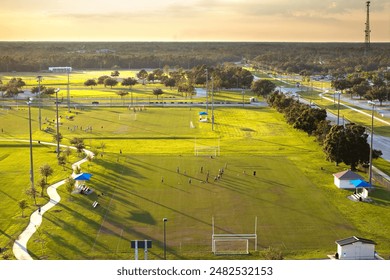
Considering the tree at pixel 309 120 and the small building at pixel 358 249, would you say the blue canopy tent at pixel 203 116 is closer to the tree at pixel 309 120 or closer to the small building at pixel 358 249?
the tree at pixel 309 120

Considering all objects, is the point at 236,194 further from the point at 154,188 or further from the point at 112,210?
the point at 112,210

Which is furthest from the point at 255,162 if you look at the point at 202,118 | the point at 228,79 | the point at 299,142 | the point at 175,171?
the point at 228,79

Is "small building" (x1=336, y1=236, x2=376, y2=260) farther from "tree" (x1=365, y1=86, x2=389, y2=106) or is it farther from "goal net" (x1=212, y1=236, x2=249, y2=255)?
"tree" (x1=365, y1=86, x2=389, y2=106)

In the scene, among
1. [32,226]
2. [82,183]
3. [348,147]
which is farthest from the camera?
[348,147]

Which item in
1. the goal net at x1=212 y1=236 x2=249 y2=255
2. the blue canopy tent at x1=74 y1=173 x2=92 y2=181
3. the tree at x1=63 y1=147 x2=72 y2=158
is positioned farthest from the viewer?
the tree at x1=63 y1=147 x2=72 y2=158

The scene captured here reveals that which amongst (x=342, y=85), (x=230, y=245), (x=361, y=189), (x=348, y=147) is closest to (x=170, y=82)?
(x=342, y=85)

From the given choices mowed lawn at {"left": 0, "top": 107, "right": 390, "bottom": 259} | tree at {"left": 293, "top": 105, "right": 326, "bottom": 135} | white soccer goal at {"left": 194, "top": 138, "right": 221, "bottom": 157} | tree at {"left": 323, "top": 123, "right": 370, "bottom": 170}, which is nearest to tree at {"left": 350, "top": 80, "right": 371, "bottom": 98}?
tree at {"left": 293, "top": 105, "right": 326, "bottom": 135}

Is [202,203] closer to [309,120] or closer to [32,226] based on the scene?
[32,226]
